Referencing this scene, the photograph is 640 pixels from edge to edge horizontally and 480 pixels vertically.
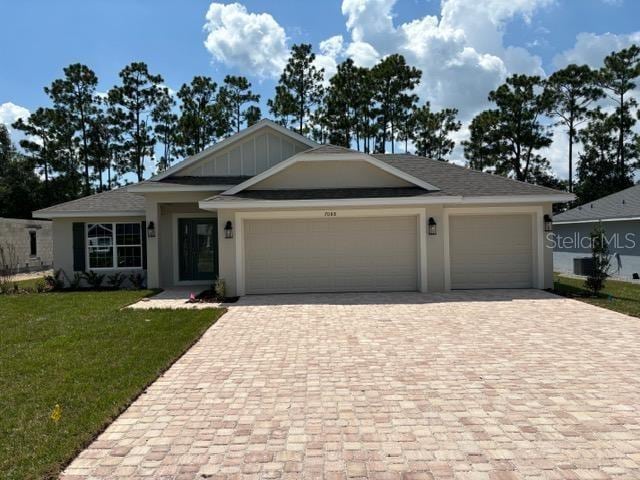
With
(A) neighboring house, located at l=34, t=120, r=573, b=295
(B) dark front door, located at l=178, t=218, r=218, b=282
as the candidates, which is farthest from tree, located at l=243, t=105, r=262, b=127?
(A) neighboring house, located at l=34, t=120, r=573, b=295

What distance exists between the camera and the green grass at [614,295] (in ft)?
32.0

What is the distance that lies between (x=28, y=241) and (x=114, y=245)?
13.1 meters

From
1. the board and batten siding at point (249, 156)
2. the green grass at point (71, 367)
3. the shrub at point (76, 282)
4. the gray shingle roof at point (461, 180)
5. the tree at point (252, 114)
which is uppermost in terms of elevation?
the tree at point (252, 114)

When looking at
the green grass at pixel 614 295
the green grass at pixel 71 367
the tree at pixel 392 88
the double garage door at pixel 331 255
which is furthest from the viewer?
the tree at pixel 392 88

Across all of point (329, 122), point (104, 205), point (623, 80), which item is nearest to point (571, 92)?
point (623, 80)

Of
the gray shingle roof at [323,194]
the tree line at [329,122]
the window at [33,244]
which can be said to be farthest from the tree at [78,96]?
the gray shingle roof at [323,194]

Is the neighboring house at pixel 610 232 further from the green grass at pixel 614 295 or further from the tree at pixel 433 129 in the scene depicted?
the tree at pixel 433 129

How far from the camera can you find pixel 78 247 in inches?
597

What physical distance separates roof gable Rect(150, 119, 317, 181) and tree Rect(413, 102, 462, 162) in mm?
20533

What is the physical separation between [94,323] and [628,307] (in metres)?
11.0

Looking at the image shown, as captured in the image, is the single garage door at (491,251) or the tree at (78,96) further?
the tree at (78,96)

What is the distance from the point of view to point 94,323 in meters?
8.67

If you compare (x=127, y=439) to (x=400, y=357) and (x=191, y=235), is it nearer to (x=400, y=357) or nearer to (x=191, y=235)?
(x=400, y=357)

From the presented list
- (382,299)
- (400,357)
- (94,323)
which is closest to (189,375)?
(400,357)
